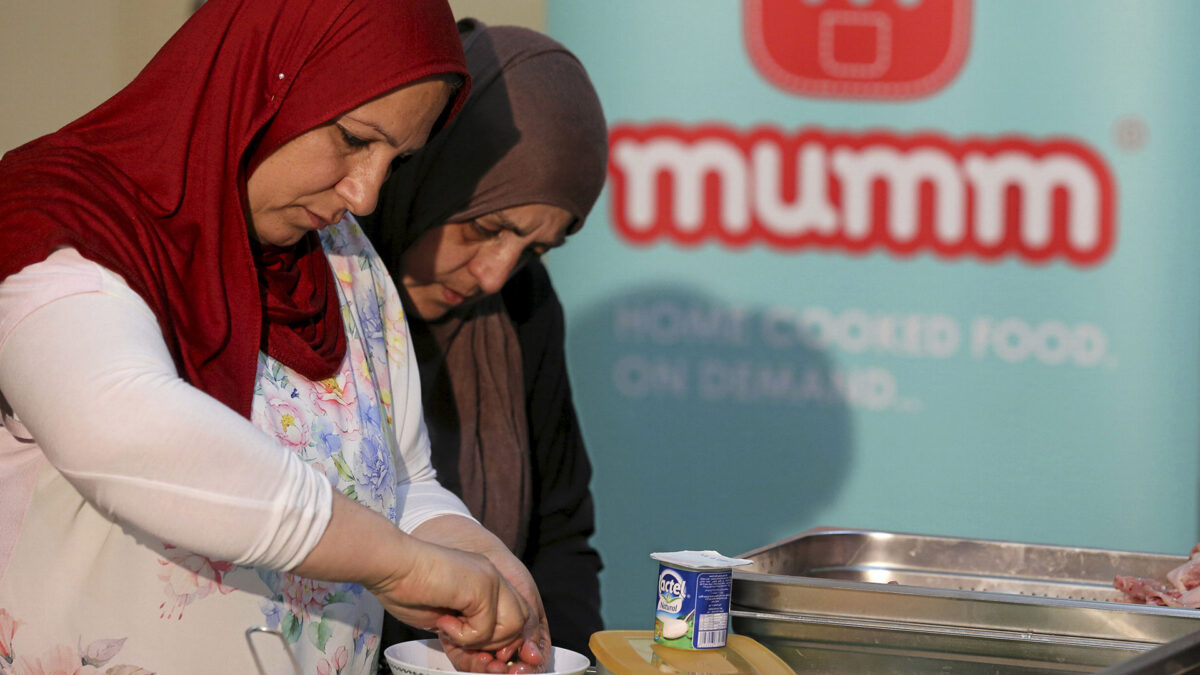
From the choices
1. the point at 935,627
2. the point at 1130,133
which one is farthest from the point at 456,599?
the point at 1130,133

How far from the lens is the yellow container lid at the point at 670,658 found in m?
1.05

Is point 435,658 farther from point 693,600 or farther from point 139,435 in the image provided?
point 139,435

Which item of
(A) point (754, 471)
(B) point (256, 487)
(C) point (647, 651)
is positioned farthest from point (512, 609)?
(A) point (754, 471)

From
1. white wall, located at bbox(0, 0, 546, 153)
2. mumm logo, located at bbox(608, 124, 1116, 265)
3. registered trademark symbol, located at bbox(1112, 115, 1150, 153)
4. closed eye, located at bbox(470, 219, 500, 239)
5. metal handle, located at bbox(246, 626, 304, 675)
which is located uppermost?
white wall, located at bbox(0, 0, 546, 153)

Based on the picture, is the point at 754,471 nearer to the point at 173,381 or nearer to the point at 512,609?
the point at 512,609

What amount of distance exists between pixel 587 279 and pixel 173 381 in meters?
1.90

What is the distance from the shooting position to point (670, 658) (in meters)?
1.07

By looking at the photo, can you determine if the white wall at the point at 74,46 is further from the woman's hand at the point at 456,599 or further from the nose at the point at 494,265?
the woman's hand at the point at 456,599

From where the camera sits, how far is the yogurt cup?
3.52ft

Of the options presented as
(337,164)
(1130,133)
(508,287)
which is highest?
(1130,133)

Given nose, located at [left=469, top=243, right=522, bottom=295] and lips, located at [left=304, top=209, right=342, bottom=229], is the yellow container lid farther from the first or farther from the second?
nose, located at [left=469, top=243, right=522, bottom=295]

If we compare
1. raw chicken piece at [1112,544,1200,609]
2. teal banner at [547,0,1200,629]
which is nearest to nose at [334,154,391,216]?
raw chicken piece at [1112,544,1200,609]

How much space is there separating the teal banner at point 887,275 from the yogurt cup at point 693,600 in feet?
5.16

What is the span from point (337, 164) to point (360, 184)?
3cm
